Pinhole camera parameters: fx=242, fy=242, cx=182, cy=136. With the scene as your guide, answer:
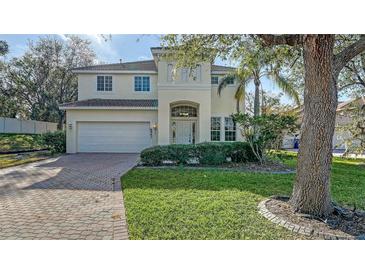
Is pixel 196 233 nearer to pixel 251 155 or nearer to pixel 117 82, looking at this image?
pixel 251 155

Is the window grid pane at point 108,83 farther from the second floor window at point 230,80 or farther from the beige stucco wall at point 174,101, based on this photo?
the second floor window at point 230,80

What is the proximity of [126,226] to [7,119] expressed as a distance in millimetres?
28159

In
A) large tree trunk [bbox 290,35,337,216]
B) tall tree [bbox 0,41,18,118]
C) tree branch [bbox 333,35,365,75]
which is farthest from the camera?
A: tall tree [bbox 0,41,18,118]

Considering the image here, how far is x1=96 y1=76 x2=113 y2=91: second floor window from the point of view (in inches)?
763

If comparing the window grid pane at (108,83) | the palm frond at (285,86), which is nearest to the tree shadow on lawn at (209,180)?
the palm frond at (285,86)

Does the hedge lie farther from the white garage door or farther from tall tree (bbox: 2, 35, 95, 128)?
tall tree (bbox: 2, 35, 95, 128)

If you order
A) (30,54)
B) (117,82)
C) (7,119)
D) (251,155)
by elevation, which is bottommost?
(251,155)

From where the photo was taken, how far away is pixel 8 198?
630cm

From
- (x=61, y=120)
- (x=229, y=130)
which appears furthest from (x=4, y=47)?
(x=229, y=130)

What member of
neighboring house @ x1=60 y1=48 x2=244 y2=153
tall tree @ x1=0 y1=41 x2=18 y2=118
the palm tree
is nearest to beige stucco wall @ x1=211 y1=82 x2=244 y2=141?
neighboring house @ x1=60 y1=48 x2=244 y2=153

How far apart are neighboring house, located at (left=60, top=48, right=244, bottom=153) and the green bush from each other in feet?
2.88

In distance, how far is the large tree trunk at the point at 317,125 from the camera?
466 centimetres
